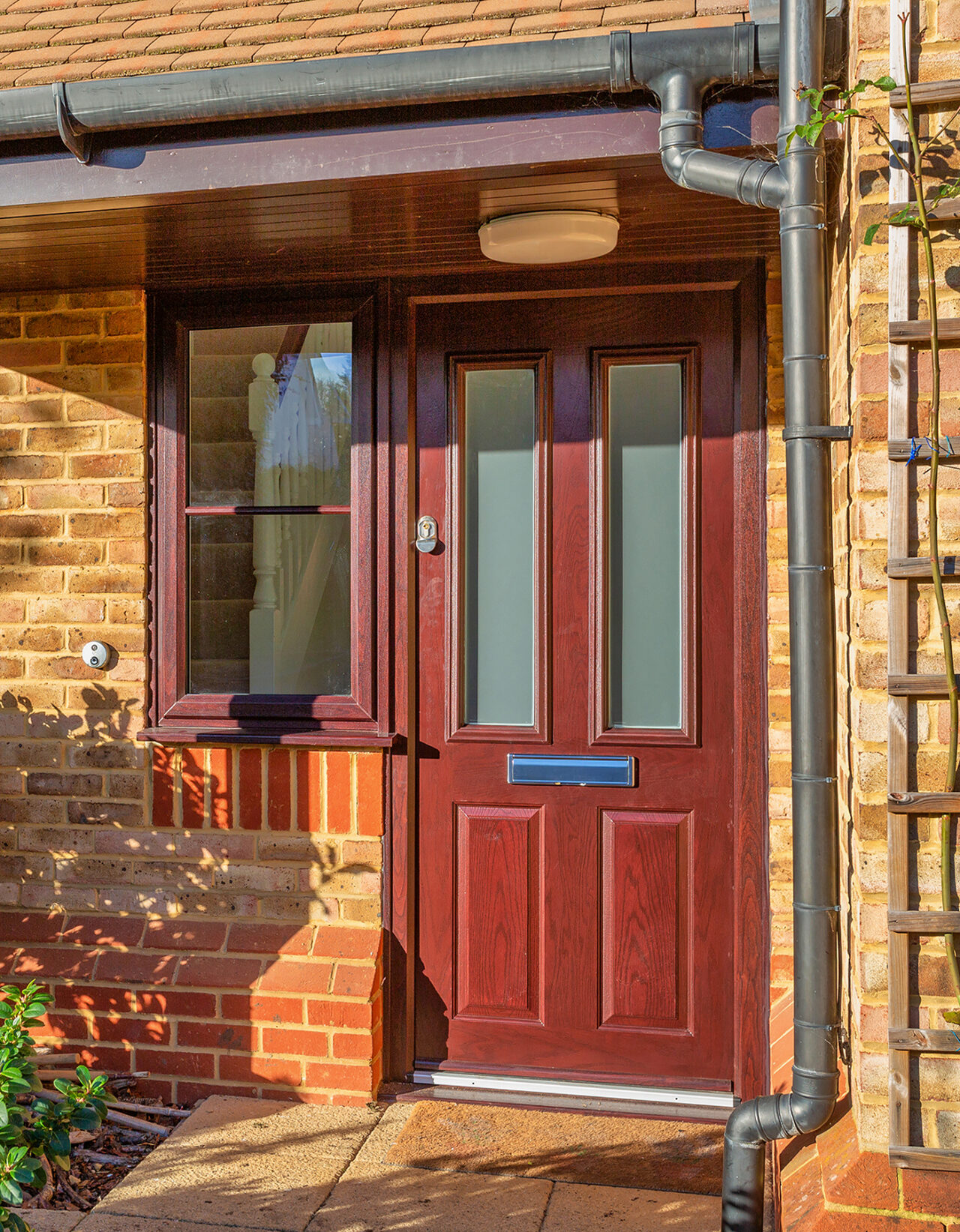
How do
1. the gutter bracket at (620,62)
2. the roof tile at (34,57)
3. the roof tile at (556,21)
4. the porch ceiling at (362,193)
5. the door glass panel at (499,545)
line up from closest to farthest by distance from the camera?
1. the gutter bracket at (620,62)
2. the porch ceiling at (362,193)
3. the roof tile at (556,21)
4. the roof tile at (34,57)
5. the door glass panel at (499,545)

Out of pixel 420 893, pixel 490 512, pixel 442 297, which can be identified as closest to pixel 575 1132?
pixel 420 893

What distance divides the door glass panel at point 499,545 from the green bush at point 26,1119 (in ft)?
5.14

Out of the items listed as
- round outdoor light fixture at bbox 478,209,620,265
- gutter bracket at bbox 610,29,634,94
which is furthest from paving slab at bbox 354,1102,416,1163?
gutter bracket at bbox 610,29,634,94

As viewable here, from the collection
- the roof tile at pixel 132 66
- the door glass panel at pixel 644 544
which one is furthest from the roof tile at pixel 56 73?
the door glass panel at pixel 644 544

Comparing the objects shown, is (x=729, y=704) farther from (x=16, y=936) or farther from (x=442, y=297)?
(x=16, y=936)

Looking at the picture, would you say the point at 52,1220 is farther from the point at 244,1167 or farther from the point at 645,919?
the point at 645,919

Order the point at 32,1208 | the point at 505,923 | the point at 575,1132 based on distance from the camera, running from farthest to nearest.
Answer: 1. the point at 505,923
2. the point at 575,1132
3. the point at 32,1208

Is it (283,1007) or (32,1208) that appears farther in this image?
(283,1007)

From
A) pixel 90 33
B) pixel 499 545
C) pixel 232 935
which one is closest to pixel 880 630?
pixel 499 545

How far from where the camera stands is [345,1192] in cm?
278

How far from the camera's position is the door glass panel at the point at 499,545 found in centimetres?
336

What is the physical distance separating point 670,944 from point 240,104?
8.50 ft

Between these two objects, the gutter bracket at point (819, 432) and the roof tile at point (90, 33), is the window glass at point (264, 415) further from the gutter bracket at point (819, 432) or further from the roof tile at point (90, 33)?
the gutter bracket at point (819, 432)

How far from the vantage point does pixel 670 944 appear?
3.22 meters
